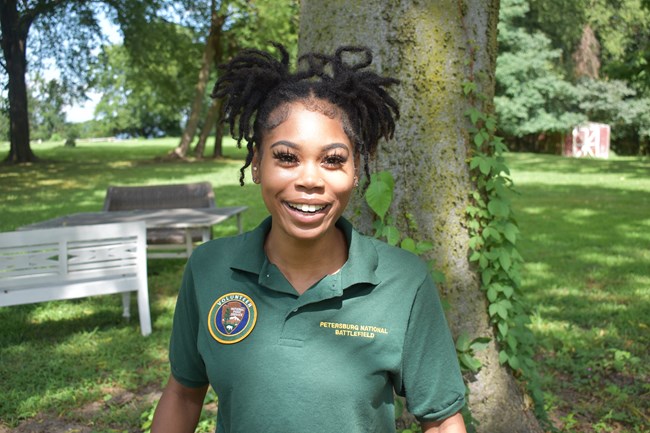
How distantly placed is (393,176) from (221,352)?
172 centimetres

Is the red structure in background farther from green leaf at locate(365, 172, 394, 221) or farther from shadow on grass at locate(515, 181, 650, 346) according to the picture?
green leaf at locate(365, 172, 394, 221)

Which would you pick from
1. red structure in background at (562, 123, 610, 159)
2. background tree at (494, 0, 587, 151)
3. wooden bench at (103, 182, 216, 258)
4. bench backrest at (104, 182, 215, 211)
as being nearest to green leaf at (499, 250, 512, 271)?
wooden bench at (103, 182, 216, 258)

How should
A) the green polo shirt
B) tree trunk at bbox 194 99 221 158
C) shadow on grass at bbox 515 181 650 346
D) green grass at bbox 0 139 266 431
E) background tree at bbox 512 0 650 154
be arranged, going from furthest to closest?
background tree at bbox 512 0 650 154 < tree trunk at bbox 194 99 221 158 < shadow on grass at bbox 515 181 650 346 < green grass at bbox 0 139 266 431 < the green polo shirt

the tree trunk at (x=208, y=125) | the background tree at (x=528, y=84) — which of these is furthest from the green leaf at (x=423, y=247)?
the background tree at (x=528, y=84)

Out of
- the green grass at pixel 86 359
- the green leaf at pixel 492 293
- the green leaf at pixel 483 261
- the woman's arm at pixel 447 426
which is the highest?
the green leaf at pixel 483 261

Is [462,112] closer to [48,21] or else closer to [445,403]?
[445,403]

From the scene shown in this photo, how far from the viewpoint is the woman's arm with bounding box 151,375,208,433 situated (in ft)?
6.55

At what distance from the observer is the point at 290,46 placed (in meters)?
28.9

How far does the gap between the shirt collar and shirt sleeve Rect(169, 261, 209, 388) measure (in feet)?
0.49

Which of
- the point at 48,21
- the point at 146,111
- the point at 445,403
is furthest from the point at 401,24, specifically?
the point at 146,111

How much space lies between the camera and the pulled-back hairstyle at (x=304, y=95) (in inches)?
75.5

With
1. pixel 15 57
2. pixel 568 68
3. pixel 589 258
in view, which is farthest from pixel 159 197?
pixel 568 68

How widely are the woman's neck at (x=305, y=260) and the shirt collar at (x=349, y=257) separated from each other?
5cm

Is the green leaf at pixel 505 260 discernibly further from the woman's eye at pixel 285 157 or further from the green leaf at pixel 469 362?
the woman's eye at pixel 285 157
